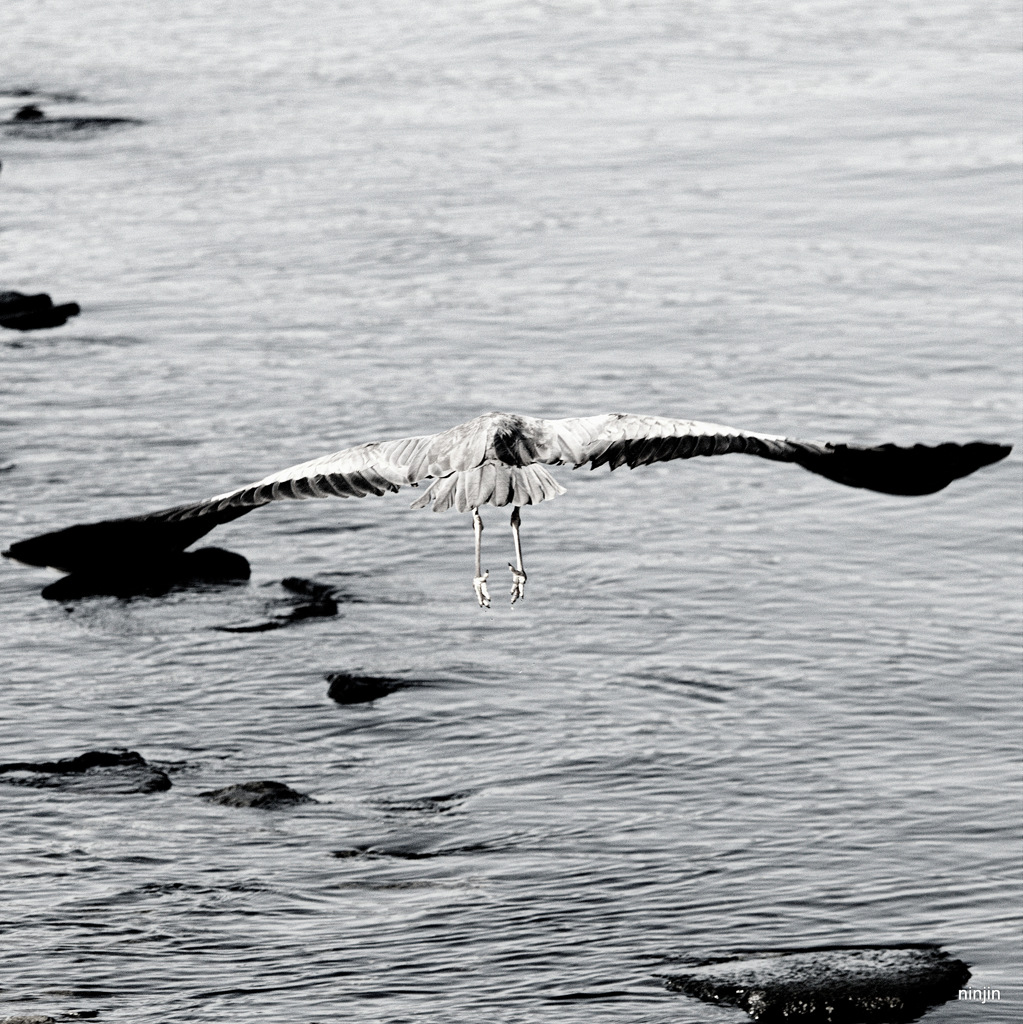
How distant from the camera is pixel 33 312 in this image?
43344mm

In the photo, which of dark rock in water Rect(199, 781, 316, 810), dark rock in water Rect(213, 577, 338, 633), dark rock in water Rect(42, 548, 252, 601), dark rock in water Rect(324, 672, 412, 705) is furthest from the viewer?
dark rock in water Rect(42, 548, 252, 601)

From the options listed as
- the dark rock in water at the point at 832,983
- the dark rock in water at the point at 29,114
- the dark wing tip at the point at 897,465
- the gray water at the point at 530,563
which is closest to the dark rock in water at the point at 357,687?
the gray water at the point at 530,563

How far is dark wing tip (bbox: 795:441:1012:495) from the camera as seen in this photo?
16.2m

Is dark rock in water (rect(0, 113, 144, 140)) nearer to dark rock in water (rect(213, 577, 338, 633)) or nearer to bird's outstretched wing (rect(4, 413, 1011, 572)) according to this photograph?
dark rock in water (rect(213, 577, 338, 633))

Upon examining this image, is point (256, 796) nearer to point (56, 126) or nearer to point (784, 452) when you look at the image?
point (784, 452)

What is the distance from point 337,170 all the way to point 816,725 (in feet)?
105

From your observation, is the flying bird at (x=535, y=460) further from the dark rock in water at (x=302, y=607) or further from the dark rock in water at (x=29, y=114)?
the dark rock in water at (x=29, y=114)

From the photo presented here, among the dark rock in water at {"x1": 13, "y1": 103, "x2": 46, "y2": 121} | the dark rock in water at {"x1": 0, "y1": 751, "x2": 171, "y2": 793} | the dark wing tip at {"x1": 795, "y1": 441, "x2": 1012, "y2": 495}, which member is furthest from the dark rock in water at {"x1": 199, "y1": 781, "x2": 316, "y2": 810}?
the dark rock in water at {"x1": 13, "y1": 103, "x2": 46, "y2": 121}

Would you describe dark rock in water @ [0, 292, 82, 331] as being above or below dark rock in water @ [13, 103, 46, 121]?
below

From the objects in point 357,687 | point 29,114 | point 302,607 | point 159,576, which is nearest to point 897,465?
point 357,687

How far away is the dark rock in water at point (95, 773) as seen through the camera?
2431 cm

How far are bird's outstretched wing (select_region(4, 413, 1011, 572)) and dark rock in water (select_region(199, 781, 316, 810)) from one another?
7.81 m

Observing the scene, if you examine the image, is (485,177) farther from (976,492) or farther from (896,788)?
(896,788)

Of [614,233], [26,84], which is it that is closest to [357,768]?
[614,233]
